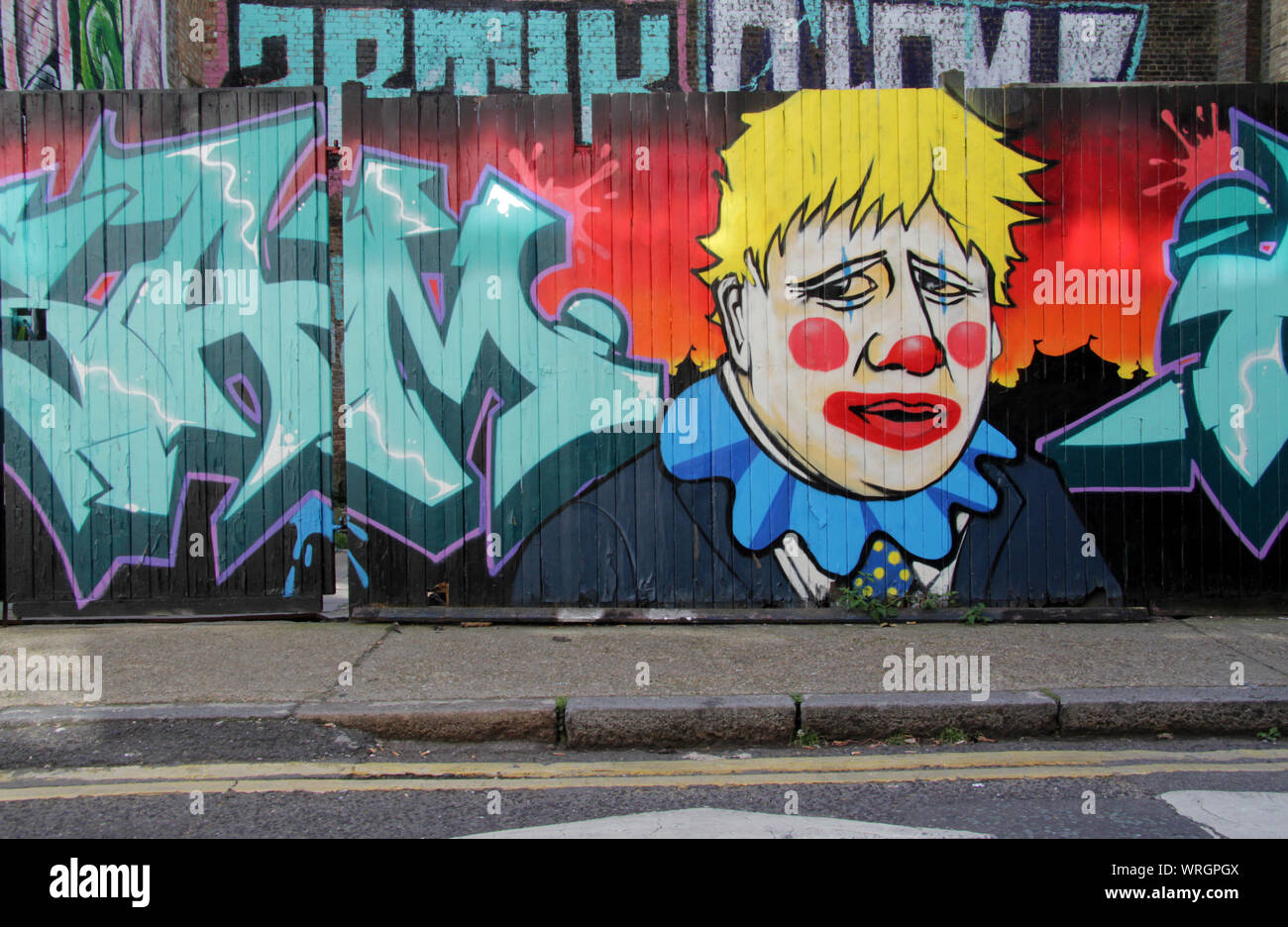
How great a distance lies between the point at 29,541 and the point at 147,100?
112 inches

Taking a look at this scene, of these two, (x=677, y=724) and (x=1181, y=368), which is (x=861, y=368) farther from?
(x=677, y=724)

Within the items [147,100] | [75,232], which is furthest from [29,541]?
[147,100]

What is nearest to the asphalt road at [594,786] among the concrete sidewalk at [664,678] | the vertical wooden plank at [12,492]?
the concrete sidewalk at [664,678]

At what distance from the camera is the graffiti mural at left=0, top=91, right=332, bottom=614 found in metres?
6.08

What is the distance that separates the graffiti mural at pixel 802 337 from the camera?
6.09 meters

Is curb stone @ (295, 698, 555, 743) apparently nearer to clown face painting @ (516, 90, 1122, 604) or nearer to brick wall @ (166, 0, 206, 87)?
clown face painting @ (516, 90, 1122, 604)

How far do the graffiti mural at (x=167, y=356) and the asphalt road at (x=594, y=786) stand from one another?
202 centimetres

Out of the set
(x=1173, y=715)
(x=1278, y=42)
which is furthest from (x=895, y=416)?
(x=1278, y=42)

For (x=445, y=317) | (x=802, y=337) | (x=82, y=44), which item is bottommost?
(x=802, y=337)

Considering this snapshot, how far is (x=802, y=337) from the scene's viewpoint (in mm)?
6113

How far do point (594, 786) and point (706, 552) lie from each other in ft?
8.24

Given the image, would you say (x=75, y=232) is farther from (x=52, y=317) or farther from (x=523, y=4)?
(x=523, y=4)

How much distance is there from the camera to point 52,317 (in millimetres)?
6129

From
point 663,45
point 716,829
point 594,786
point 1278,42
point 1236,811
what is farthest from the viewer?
point 663,45
